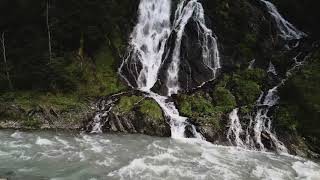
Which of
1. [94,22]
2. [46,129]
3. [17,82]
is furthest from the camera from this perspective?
[94,22]

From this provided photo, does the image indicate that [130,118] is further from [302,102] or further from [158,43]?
[302,102]

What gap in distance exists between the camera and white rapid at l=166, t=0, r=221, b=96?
23.2 m

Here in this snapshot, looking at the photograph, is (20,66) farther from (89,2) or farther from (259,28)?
(259,28)

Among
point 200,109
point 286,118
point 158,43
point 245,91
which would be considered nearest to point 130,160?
point 200,109

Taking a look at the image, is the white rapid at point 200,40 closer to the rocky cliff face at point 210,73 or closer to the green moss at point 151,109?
the rocky cliff face at point 210,73

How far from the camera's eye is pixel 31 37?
23.8 m

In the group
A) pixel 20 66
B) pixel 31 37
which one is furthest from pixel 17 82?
pixel 31 37

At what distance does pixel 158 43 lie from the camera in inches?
973

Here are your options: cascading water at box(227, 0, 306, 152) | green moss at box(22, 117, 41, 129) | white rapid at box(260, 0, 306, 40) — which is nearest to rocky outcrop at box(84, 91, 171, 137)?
green moss at box(22, 117, 41, 129)

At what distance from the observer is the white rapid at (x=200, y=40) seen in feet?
76.2

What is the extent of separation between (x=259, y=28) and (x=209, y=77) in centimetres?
Answer: 434

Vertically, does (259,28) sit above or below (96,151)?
above

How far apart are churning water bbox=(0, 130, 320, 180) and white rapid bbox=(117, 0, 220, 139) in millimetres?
4222

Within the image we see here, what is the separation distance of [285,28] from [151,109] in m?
9.58
